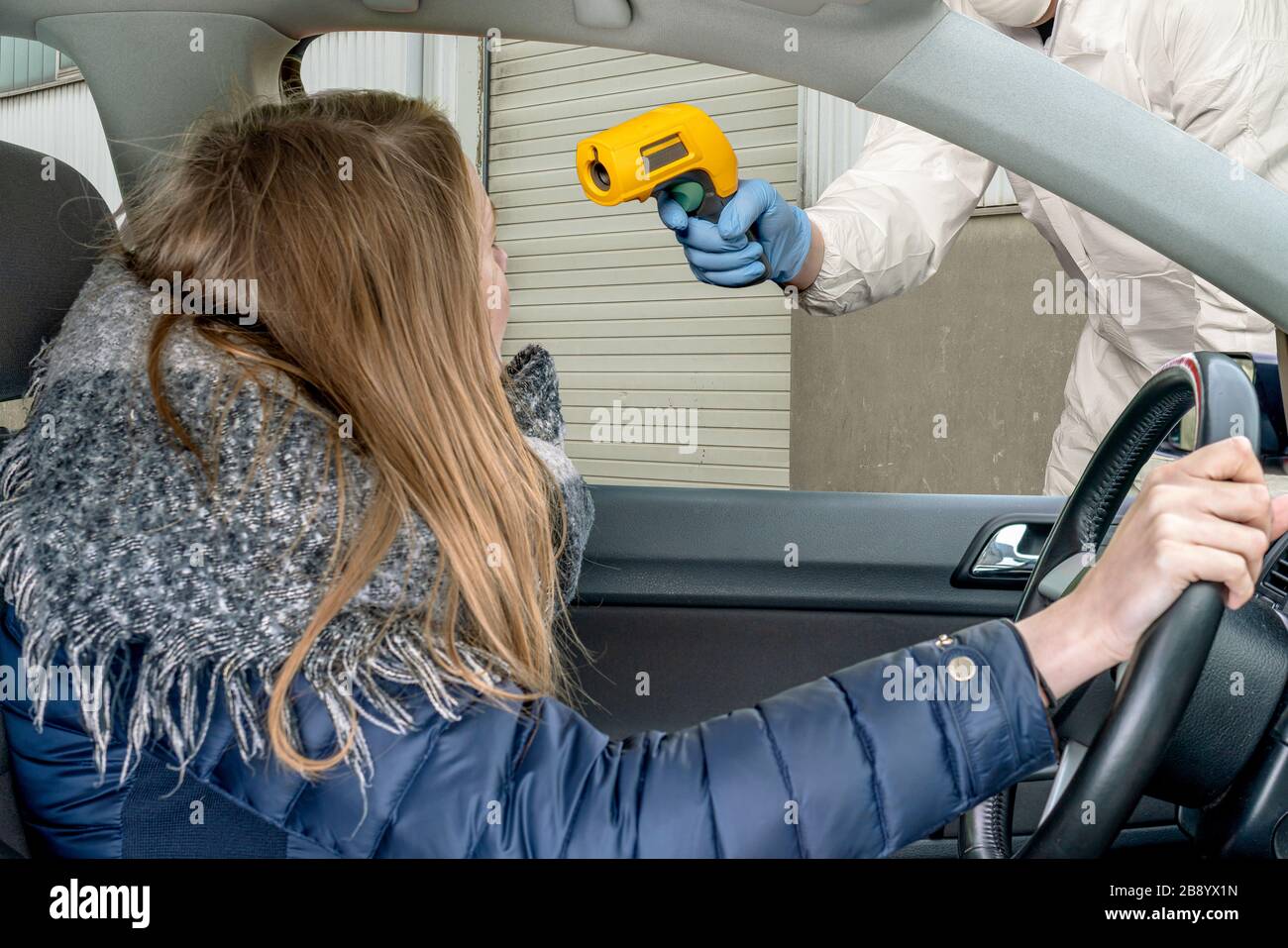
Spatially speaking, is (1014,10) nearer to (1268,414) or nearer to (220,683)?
(1268,414)

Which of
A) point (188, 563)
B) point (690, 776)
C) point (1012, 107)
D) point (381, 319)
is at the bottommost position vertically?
point (690, 776)

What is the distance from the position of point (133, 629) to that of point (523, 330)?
4.73 m

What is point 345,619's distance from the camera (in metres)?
0.71

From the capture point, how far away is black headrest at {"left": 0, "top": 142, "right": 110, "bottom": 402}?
0.93 meters

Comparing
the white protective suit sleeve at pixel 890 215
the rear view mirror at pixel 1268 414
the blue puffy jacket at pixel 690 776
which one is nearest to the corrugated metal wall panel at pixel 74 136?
the blue puffy jacket at pixel 690 776

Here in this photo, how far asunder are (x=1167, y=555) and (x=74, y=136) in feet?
4.18

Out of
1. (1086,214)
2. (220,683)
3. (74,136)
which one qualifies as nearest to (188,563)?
(220,683)

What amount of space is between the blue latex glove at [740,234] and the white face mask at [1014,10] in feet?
1.40

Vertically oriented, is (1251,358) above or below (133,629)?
above

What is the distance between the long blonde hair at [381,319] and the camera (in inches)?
30.8

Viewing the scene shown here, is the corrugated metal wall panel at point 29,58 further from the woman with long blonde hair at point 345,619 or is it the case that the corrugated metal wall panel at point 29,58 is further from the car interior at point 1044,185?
the woman with long blonde hair at point 345,619

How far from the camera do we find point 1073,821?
71 centimetres

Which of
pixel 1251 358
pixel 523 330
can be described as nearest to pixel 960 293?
pixel 523 330
